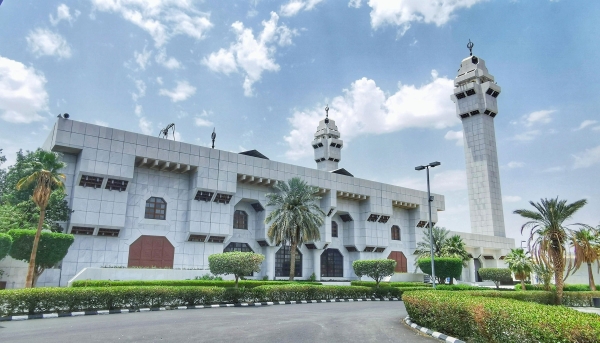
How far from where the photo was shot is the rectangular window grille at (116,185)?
30797mm

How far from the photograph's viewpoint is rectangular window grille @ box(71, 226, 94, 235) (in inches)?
1152

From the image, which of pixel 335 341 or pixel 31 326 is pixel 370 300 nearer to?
pixel 335 341

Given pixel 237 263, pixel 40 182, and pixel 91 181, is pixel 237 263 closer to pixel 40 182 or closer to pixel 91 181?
pixel 40 182

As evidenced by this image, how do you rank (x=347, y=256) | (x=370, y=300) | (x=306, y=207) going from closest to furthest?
1. (x=370, y=300)
2. (x=306, y=207)
3. (x=347, y=256)

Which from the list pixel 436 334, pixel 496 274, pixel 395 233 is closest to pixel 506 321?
pixel 436 334

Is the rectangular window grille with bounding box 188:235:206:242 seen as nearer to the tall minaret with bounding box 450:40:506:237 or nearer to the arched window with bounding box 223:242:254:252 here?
the arched window with bounding box 223:242:254:252

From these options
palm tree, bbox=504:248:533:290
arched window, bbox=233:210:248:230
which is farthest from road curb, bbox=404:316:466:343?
palm tree, bbox=504:248:533:290

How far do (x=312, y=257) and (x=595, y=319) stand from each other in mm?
37027

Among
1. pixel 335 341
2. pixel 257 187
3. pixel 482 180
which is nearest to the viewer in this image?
pixel 335 341

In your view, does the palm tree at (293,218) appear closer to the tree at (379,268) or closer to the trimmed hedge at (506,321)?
the tree at (379,268)

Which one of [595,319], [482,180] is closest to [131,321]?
[595,319]

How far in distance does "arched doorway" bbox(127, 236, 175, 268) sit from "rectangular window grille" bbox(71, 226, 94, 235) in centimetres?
319

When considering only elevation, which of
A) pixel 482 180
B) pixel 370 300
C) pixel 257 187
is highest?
pixel 482 180

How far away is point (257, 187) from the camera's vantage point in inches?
1591
